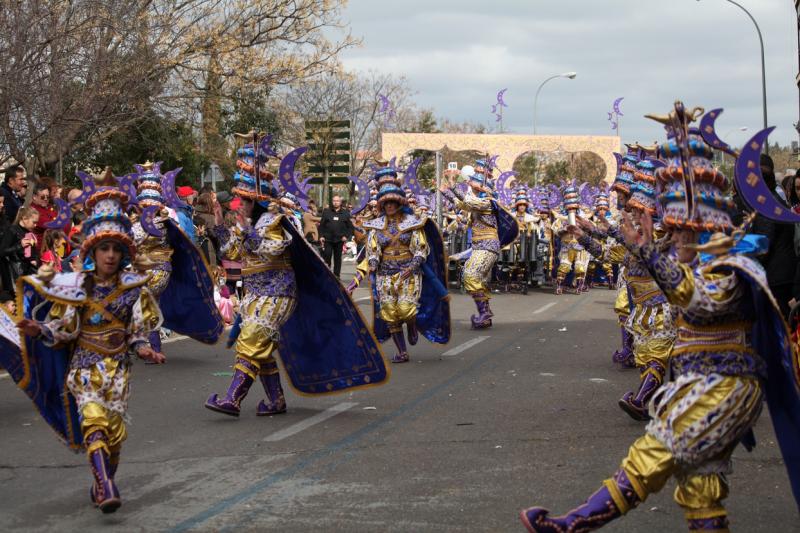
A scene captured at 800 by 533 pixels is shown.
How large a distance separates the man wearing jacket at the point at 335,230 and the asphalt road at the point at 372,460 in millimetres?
13493

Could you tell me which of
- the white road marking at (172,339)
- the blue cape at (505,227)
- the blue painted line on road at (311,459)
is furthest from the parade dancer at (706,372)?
the blue cape at (505,227)

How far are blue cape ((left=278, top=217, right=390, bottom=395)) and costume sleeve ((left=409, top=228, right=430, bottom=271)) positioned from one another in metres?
2.96

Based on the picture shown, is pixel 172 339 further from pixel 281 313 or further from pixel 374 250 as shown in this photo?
pixel 281 313

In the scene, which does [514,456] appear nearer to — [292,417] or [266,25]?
[292,417]

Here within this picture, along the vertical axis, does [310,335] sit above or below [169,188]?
below

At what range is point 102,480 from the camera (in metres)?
5.79

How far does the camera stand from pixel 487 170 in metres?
17.0

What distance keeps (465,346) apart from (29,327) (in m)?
8.25

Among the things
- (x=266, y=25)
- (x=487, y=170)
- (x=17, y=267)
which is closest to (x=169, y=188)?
(x=17, y=267)

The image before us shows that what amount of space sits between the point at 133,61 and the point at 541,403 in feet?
38.0

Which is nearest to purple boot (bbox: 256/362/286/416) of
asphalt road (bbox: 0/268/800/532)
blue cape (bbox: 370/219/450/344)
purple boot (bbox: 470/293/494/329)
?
asphalt road (bbox: 0/268/800/532)

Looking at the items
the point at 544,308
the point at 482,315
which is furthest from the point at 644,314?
the point at 544,308

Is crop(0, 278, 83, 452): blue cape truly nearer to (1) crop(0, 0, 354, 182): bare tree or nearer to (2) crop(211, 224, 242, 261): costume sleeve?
(2) crop(211, 224, 242, 261): costume sleeve

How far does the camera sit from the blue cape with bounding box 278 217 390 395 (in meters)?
9.08
